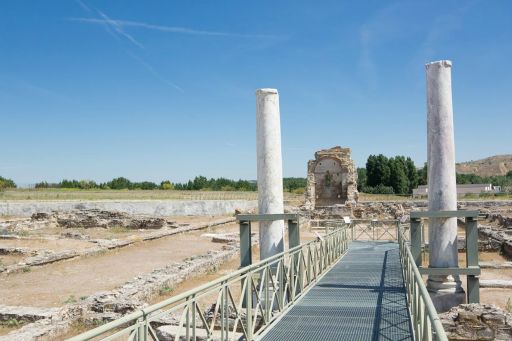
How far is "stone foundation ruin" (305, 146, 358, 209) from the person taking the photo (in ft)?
116

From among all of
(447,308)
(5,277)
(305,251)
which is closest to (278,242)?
(305,251)

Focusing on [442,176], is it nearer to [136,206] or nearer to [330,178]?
[330,178]

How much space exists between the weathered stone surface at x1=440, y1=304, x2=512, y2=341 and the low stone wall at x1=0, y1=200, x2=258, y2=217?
2908 centimetres

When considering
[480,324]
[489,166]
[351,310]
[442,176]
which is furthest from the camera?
[489,166]

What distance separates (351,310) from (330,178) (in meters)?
30.3

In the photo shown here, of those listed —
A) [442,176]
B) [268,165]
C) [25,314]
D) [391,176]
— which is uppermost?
[391,176]

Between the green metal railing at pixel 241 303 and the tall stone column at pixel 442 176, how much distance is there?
2.40 m

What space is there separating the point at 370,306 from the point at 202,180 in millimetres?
82579

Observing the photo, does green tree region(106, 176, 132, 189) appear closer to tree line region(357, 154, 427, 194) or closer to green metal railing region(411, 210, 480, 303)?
tree line region(357, 154, 427, 194)

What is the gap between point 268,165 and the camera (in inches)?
391

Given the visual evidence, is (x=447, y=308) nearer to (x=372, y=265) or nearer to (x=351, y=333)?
(x=372, y=265)

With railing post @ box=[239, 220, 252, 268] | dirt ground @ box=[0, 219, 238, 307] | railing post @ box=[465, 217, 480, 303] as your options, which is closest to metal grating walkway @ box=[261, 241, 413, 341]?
railing post @ box=[465, 217, 480, 303]

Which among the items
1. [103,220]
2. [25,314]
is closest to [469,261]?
[25,314]

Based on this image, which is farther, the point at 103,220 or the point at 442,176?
the point at 103,220
